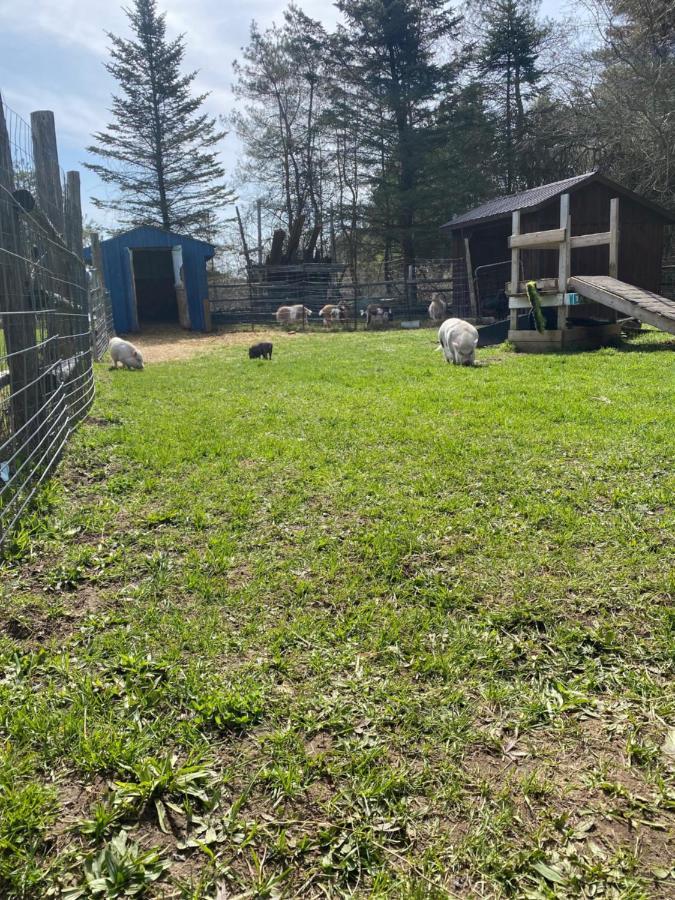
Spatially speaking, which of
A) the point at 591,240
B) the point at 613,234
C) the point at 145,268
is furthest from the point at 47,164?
the point at 145,268

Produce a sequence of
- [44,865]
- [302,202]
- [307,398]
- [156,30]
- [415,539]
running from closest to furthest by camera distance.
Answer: [44,865], [415,539], [307,398], [156,30], [302,202]

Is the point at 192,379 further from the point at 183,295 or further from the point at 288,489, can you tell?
the point at 183,295

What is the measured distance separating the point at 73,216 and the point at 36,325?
12.1 feet

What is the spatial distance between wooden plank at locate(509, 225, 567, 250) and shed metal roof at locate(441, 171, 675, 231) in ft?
13.1

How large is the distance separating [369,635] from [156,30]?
35.8 meters

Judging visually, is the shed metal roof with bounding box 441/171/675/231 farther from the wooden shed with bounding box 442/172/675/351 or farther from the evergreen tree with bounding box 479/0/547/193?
the evergreen tree with bounding box 479/0/547/193

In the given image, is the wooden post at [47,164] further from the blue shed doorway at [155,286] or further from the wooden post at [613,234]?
the blue shed doorway at [155,286]

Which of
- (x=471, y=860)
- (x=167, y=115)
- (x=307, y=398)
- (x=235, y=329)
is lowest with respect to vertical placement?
(x=471, y=860)

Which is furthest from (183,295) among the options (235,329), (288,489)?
(288,489)

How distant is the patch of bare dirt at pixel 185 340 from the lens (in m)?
15.1

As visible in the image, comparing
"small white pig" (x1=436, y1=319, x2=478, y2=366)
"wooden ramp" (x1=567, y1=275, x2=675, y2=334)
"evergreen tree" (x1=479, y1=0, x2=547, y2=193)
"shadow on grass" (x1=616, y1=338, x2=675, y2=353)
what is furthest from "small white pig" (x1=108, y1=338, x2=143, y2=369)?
"evergreen tree" (x1=479, y1=0, x2=547, y2=193)

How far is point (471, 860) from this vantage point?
61.9 inches

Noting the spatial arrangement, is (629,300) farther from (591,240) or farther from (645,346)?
(591,240)

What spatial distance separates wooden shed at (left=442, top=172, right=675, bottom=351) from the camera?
34.6ft
